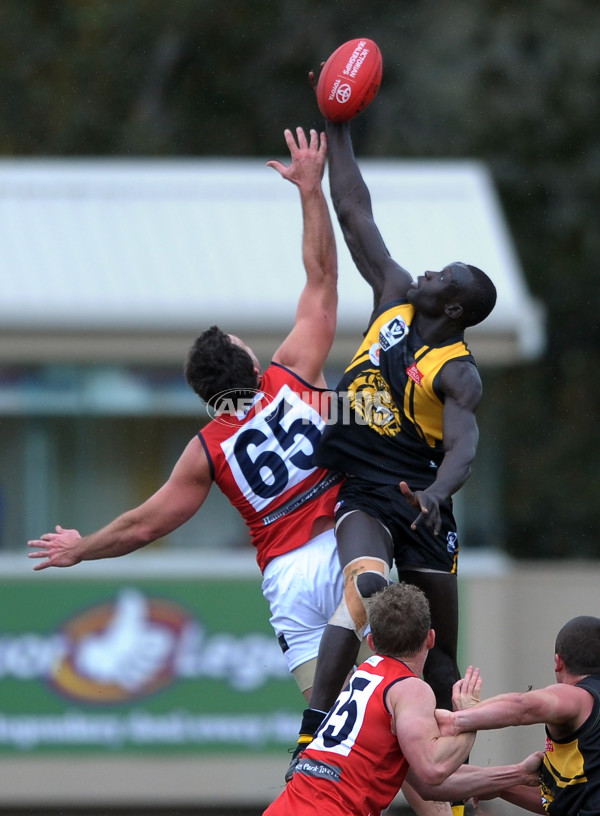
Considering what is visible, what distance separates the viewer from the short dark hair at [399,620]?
498 cm

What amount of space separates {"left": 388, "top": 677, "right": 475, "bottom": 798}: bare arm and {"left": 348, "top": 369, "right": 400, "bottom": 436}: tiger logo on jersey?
117 cm

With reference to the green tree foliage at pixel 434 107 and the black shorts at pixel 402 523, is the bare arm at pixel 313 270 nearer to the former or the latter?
the black shorts at pixel 402 523

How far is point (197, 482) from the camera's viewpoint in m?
5.84

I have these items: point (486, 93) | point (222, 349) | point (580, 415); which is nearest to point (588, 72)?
point (486, 93)

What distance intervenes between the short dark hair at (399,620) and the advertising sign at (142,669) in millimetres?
7185

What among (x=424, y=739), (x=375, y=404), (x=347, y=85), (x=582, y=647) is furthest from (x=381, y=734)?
(x=347, y=85)

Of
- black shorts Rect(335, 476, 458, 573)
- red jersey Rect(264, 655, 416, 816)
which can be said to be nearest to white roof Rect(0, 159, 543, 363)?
black shorts Rect(335, 476, 458, 573)

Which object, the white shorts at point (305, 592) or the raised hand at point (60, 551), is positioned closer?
the white shorts at point (305, 592)

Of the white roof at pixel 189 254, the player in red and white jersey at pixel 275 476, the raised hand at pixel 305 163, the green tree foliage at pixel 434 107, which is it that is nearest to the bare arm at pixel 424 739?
the player in red and white jersey at pixel 275 476

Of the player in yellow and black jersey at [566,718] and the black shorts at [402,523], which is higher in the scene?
the black shorts at [402,523]

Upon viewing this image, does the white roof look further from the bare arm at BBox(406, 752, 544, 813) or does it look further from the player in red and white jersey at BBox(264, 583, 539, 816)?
the player in red and white jersey at BBox(264, 583, 539, 816)

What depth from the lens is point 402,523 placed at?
219 inches

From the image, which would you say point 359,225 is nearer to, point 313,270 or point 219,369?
point 313,270

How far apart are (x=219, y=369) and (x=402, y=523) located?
103cm
